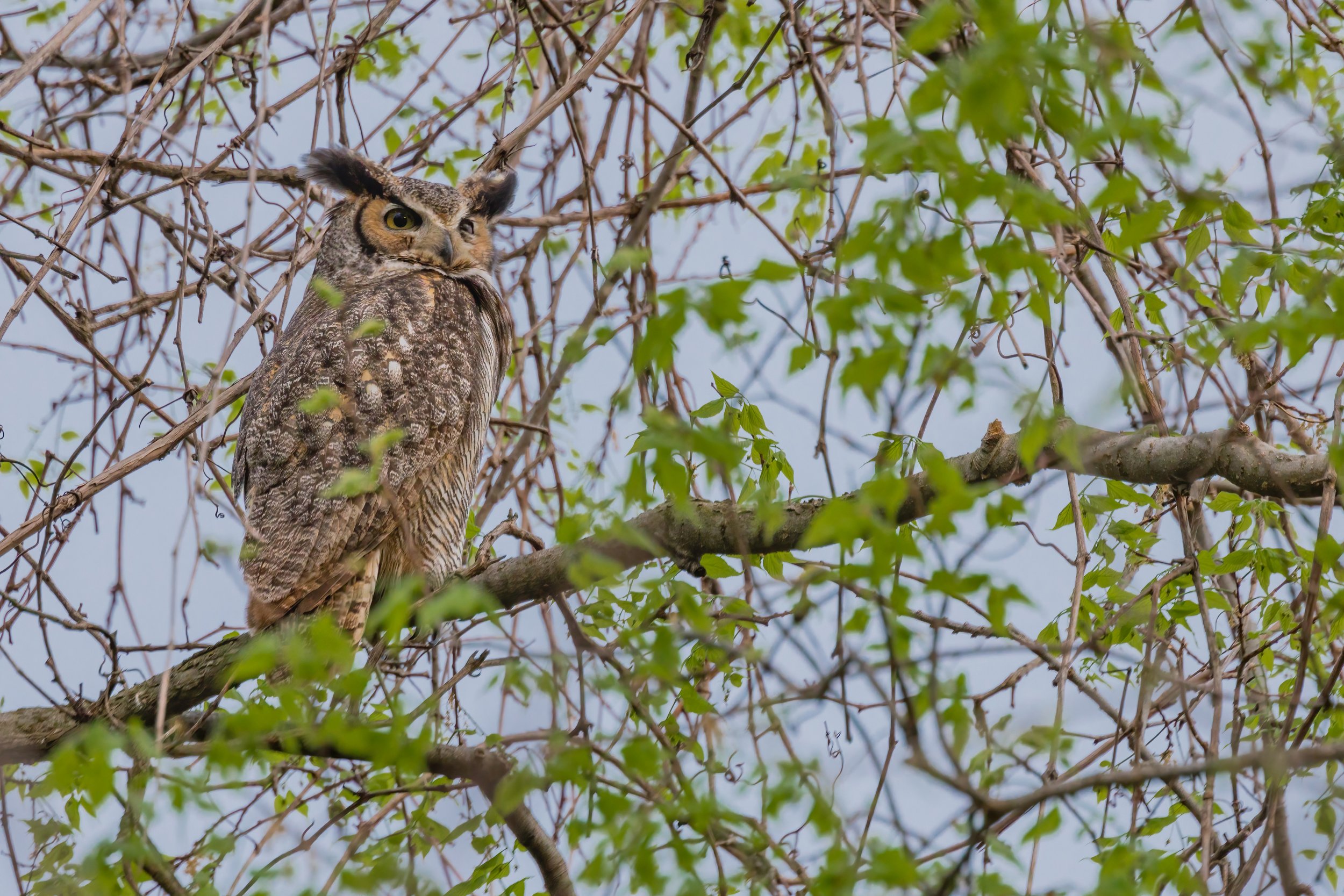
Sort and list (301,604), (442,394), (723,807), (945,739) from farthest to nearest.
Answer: (442,394)
(301,604)
(723,807)
(945,739)

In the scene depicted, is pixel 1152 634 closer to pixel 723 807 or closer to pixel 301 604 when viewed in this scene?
pixel 723 807

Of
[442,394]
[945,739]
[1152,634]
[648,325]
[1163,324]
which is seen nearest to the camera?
[648,325]

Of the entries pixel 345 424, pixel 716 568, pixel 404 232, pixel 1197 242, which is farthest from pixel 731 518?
pixel 404 232

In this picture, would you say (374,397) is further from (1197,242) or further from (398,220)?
(1197,242)

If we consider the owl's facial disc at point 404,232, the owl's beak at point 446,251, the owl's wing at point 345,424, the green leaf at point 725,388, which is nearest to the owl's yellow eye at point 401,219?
the owl's facial disc at point 404,232

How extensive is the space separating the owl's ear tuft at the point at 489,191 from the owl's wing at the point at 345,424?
0.45 meters

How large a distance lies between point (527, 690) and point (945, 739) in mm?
470

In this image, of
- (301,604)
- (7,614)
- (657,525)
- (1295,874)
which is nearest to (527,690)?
(657,525)

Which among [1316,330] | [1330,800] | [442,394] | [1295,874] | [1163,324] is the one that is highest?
[442,394]

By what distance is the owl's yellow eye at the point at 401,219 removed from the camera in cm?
377

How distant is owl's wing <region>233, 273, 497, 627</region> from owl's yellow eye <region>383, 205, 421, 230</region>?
0.32m

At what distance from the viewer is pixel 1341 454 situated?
4.26 ft

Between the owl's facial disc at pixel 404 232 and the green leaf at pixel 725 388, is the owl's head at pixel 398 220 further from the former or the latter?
the green leaf at pixel 725 388

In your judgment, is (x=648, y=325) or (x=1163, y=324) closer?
(x=648, y=325)
